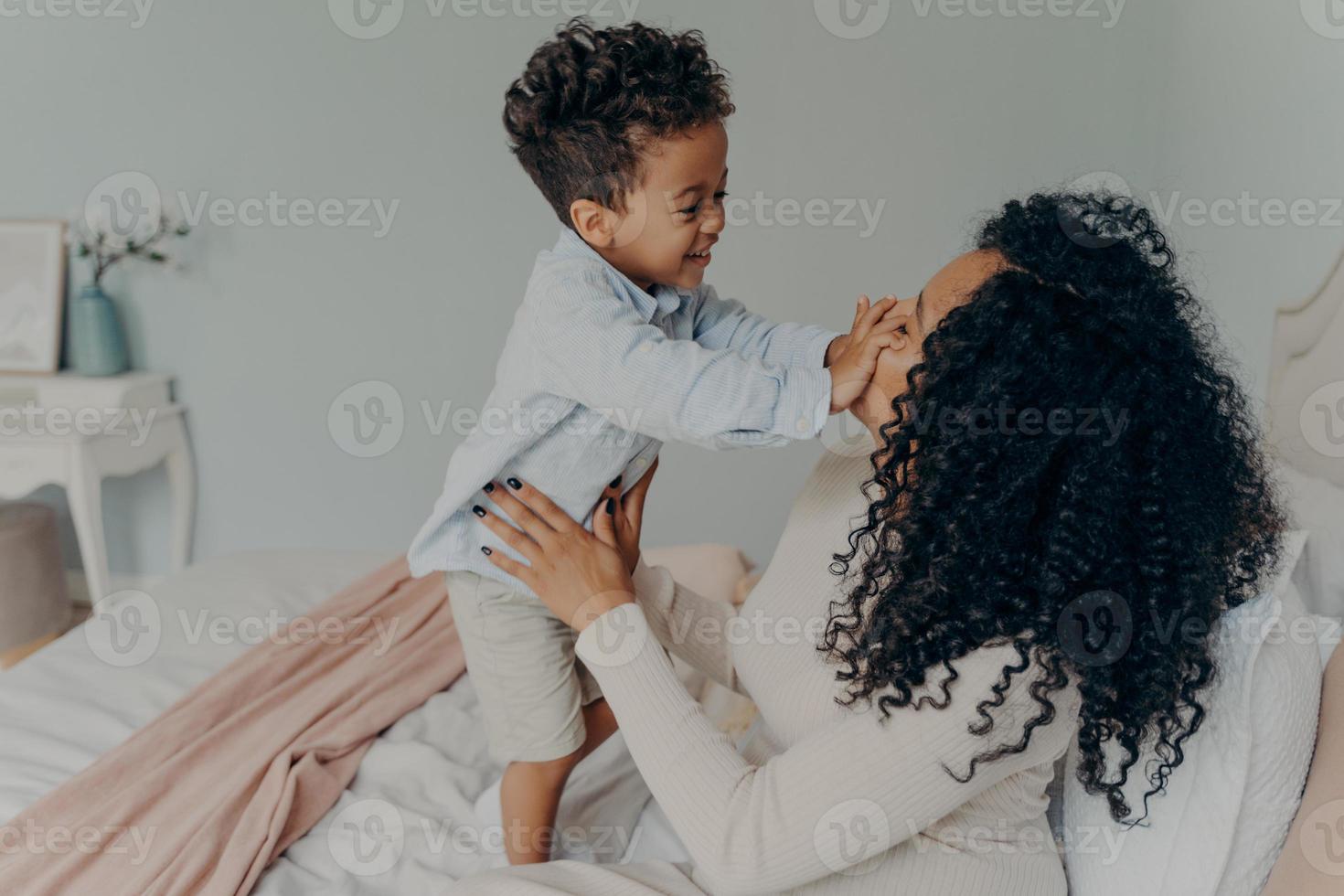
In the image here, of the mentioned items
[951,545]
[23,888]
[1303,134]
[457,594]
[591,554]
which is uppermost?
[1303,134]

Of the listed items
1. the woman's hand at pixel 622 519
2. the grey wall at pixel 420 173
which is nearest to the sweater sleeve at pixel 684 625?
the woman's hand at pixel 622 519

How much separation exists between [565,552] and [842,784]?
412 millimetres

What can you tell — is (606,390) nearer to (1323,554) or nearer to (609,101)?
(609,101)

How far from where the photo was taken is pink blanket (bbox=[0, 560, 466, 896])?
1.23m

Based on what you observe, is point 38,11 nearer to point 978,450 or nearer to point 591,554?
point 591,554

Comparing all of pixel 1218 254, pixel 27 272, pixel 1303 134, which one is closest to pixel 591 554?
pixel 1303 134

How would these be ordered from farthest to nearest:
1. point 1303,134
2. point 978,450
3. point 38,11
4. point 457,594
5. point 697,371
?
point 38,11 → point 1303,134 → point 457,594 → point 697,371 → point 978,450

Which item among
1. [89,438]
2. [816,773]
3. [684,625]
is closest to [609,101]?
[684,625]

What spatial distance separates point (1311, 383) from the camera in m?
1.56

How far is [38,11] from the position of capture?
3.03 m

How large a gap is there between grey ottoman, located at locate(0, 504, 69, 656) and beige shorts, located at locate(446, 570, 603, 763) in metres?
2.19

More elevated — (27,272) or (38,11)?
(38,11)

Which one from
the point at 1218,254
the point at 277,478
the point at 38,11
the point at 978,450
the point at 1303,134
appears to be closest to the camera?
the point at 978,450

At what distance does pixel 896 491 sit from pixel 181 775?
1025 mm
